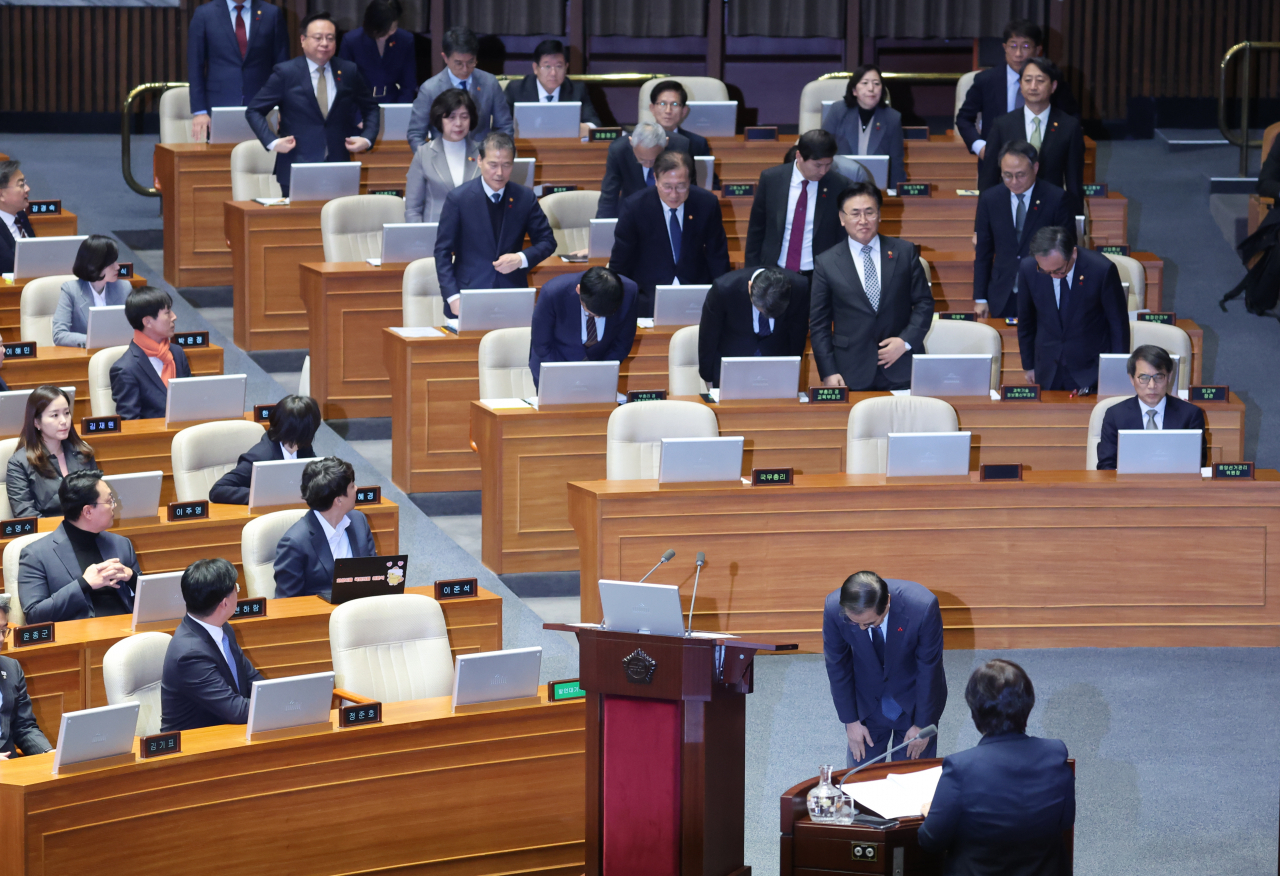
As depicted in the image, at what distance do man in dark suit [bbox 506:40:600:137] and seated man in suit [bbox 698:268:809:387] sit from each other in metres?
Answer: 3.18

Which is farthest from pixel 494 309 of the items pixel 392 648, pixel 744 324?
pixel 392 648

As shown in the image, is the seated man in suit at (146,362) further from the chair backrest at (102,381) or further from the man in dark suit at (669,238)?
the man in dark suit at (669,238)

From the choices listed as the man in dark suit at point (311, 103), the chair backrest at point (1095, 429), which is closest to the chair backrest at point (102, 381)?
the man in dark suit at point (311, 103)

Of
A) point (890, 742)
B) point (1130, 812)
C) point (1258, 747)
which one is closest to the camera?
point (890, 742)

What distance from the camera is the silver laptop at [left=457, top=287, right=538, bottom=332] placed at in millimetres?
7486

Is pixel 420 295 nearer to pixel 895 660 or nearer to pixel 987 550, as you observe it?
pixel 987 550

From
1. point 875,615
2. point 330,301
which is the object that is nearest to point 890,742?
point 875,615

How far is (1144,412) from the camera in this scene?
21.8 ft

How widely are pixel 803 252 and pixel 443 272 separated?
1.55m

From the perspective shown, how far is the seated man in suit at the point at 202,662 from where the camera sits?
4.83 metres

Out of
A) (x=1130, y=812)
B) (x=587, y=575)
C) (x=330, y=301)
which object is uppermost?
(x=330, y=301)

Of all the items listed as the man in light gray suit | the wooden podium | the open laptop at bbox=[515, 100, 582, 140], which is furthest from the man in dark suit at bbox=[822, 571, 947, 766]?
the open laptop at bbox=[515, 100, 582, 140]

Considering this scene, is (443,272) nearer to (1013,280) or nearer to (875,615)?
(1013,280)

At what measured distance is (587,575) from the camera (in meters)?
6.41
